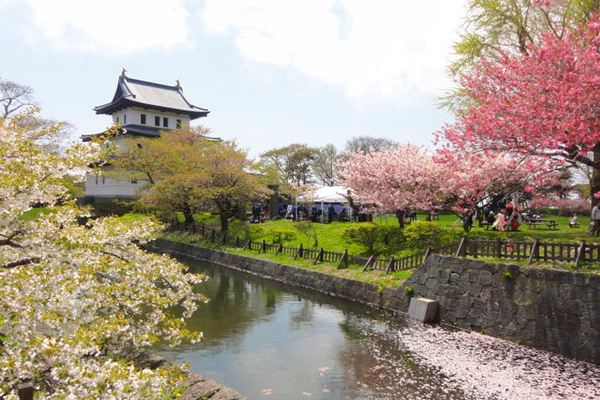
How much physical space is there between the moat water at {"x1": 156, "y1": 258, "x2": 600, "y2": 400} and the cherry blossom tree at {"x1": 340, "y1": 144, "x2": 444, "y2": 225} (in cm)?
985

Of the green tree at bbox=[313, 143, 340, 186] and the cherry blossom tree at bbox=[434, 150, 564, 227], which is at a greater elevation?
the green tree at bbox=[313, 143, 340, 186]

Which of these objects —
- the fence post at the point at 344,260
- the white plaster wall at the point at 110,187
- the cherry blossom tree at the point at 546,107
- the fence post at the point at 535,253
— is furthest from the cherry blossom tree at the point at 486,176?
the white plaster wall at the point at 110,187

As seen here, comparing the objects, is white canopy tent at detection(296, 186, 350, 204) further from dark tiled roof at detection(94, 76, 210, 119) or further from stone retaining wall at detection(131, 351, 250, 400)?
dark tiled roof at detection(94, 76, 210, 119)

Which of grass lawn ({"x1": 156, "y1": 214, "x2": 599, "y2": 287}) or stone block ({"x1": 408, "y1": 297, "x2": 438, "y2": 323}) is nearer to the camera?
stone block ({"x1": 408, "y1": 297, "x2": 438, "y2": 323})

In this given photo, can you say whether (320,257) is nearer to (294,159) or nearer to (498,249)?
(498,249)

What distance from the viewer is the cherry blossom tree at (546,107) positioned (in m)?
11.3

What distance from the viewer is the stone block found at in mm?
12055

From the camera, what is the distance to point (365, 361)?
9.09m

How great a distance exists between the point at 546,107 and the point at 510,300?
575cm

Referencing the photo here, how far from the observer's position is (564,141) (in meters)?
12.1

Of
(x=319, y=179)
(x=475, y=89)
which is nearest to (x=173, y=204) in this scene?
(x=475, y=89)

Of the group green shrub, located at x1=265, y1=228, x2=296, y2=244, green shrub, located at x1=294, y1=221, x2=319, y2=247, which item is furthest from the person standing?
green shrub, located at x1=265, y1=228, x2=296, y2=244

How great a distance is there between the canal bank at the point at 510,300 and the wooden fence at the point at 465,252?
0.57m

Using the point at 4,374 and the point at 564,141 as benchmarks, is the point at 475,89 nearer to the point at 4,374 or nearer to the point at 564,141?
the point at 564,141
